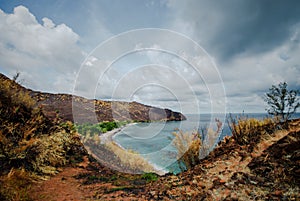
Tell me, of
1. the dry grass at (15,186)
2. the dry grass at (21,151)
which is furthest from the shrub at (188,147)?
the dry grass at (15,186)

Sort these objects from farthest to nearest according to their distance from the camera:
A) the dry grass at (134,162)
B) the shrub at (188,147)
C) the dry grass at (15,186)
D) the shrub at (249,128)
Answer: the dry grass at (134,162)
the shrub at (188,147)
the shrub at (249,128)
the dry grass at (15,186)

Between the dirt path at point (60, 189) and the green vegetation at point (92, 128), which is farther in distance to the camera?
the green vegetation at point (92, 128)

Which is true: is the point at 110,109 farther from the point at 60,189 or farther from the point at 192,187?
the point at 192,187

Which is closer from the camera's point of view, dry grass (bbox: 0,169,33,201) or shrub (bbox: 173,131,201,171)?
dry grass (bbox: 0,169,33,201)

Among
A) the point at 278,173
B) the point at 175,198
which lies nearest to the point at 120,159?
the point at 175,198

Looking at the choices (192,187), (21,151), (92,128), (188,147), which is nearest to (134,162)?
(188,147)

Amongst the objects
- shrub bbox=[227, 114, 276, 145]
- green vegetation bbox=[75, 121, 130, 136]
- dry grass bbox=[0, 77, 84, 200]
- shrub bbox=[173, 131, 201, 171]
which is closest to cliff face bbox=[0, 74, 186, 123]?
green vegetation bbox=[75, 121, 130, 136]

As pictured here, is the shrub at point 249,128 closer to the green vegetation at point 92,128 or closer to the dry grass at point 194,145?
the dry grass at point 194,145

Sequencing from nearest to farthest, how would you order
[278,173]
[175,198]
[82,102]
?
[278,173], [175,198], [82,102]

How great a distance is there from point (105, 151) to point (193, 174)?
5.09m

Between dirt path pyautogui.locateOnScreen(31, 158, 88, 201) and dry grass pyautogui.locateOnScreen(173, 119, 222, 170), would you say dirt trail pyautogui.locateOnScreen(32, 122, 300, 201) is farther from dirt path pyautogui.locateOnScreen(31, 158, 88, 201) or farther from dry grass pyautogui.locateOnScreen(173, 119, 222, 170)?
dry grass pyautogui.locateOnScreen(173, 119, 222, 170)

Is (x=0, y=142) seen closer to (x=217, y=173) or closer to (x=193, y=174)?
(x=193, y=174)

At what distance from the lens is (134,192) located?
329 centimetres

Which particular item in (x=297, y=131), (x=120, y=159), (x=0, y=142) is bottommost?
(x=120, y=159)
